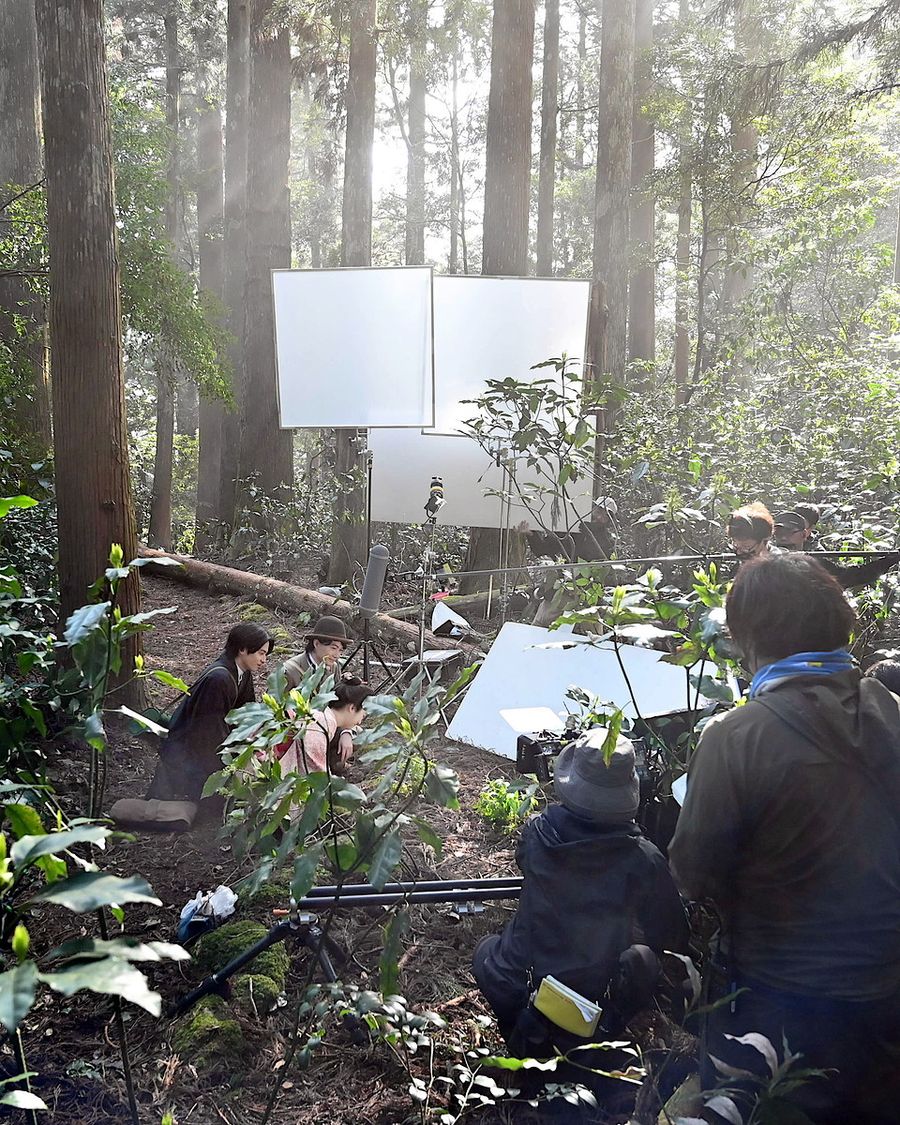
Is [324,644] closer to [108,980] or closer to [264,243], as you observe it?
[108,980]

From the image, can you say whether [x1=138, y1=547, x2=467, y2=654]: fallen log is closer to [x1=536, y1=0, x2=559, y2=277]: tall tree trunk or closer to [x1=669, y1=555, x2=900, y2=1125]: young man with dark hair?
[x1=669, y1=555, x2=900, y2=1125]: young man with dark hair

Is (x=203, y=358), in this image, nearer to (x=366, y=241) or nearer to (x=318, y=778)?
(x=366, y=241)

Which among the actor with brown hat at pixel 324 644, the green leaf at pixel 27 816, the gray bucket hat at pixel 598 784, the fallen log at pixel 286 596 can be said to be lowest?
the fallen log at pixel 286 596

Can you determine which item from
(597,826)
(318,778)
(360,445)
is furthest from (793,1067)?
(360,445)

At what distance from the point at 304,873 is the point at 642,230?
56.4 ft

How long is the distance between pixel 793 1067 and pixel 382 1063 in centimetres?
125

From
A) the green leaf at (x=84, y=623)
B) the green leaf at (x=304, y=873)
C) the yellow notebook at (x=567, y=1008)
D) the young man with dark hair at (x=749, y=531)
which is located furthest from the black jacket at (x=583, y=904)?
the young man with dark hair at (x=749, y=531)

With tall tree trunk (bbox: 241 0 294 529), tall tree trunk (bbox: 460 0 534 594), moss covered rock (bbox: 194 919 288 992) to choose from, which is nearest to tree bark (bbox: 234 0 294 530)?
tall tree trunk (bbox: 241 0 294 529)

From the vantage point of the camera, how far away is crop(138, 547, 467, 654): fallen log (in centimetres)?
650

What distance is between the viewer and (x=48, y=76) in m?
4.42

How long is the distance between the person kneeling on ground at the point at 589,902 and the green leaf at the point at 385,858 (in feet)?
2.36

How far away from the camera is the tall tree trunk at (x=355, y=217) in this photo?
27.8ft

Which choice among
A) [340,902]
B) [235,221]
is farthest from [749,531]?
[235,221]

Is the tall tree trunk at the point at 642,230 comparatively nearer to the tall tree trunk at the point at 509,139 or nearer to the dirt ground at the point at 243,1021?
the tall tree trunk at the point at 509,139
